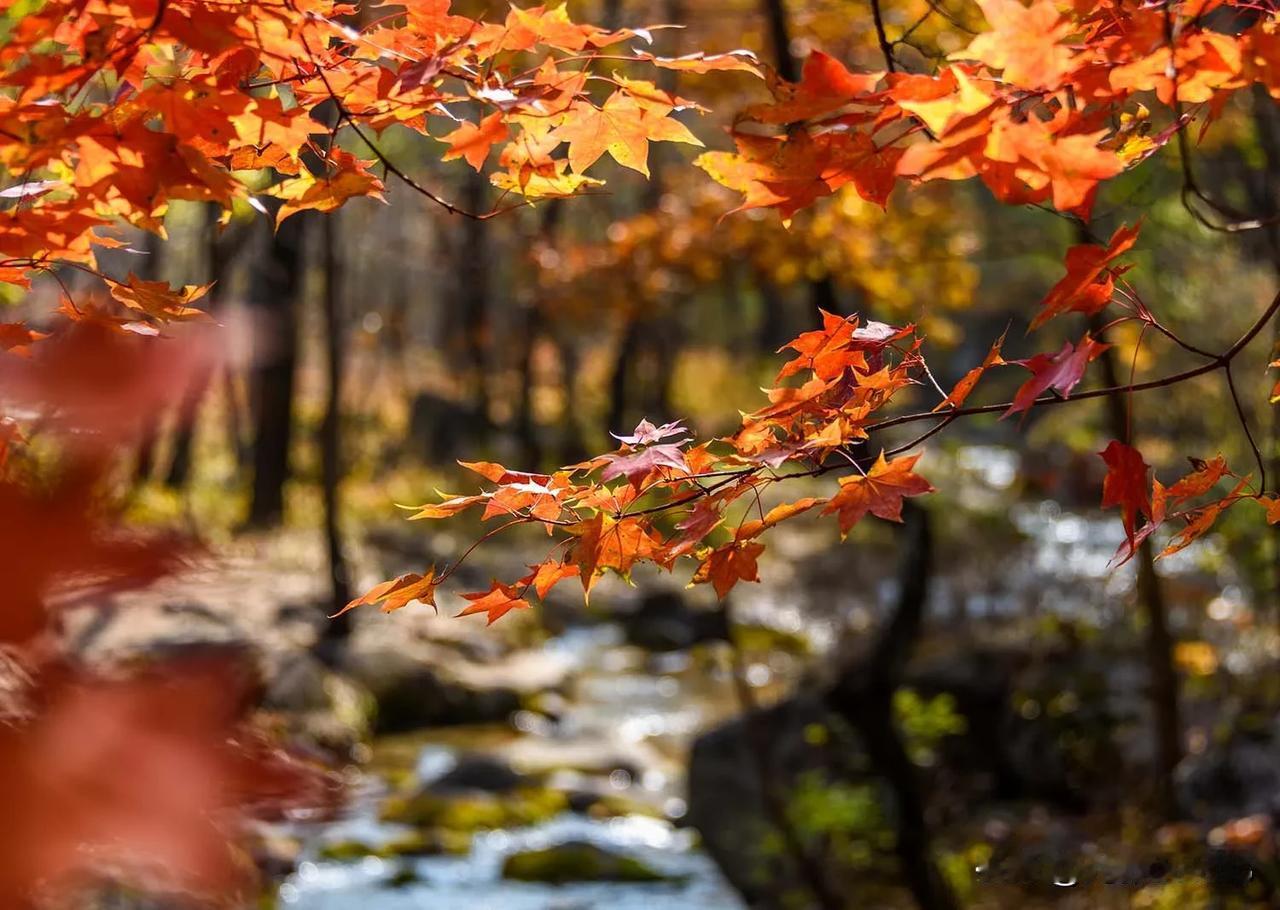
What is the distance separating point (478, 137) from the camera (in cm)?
127

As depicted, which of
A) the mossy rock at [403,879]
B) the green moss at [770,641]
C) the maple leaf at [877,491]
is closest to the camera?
the maple leaf at [877,491]

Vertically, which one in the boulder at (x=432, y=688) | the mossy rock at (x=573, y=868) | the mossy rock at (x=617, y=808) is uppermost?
the mossy rock at (x=573, y=868)

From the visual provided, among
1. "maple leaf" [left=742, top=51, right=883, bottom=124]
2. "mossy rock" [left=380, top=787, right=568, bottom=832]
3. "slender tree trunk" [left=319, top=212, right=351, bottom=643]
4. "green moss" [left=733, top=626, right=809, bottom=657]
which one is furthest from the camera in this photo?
"green moss" [left=733, top=626, right=809, bottom=657]

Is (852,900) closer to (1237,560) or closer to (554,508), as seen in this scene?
(1237,560)

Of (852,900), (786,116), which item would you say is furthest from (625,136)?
(852,900)

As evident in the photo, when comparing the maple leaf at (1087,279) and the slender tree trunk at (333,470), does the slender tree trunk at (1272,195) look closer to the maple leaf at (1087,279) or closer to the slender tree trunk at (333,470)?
the maple leaf at (1087,279)

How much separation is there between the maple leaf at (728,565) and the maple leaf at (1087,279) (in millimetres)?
398

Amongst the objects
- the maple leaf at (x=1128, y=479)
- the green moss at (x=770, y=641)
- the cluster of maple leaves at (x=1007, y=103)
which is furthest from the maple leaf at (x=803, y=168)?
the green moss at (x=770, y=641)

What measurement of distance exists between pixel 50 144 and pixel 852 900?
14.5 ft

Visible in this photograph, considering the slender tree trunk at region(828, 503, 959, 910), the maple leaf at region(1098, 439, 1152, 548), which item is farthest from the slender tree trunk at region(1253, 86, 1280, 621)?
the maple leaf at region(1098, 439, 1152, 548)

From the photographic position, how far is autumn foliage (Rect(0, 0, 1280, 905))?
65cm

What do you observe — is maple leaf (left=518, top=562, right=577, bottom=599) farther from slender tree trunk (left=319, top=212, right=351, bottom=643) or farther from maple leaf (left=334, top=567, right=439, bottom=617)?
slender tree trunk (left=319, top=212, right=351, bottom=643)

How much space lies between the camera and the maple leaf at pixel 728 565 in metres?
1.35

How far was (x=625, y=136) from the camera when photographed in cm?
143
